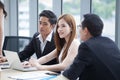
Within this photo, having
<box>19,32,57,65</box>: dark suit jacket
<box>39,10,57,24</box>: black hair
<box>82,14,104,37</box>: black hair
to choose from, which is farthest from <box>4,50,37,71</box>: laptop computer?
<box>82,14,104,37</box>: black hair

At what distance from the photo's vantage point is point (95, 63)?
6.02ft

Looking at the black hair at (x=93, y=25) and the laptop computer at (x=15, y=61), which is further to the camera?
the laptop computer at (x=15, y=61)

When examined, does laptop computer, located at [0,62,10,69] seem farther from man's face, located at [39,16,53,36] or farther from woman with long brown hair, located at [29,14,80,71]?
man's face, located at [39,16,53,36]

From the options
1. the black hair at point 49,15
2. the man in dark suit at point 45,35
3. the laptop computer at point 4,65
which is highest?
the black hair at point 49,15

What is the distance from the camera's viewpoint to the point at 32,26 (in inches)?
192

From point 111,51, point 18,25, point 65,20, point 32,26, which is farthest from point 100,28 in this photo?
point 18,25

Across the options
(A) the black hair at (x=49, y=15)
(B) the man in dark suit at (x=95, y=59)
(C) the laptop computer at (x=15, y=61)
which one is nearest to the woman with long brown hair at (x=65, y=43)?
(C) the laptop computer at (x=15, y=61)

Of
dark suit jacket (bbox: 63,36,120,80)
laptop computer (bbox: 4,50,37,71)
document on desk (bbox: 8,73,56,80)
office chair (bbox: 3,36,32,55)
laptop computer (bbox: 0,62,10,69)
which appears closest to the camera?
dark suit jacket (bbox: 63,36,120,80)

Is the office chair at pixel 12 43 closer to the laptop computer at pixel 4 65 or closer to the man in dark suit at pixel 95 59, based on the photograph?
the laptop computer at pixel 4 65

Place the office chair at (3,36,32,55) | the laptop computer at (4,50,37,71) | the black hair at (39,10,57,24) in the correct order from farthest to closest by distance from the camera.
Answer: the office chair at (3,36,32,55) → the black hair at (39,10,57,24) → the laptop computer at (4,50,37,71)

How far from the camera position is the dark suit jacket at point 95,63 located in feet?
6.01

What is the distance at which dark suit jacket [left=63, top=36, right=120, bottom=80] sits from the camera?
1.83 meters

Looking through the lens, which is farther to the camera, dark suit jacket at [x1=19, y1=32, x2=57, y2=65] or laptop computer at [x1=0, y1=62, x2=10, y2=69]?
dark suit jacket at [x1=19, y1=32, x2=57, y2=65]

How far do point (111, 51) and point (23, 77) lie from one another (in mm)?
796
